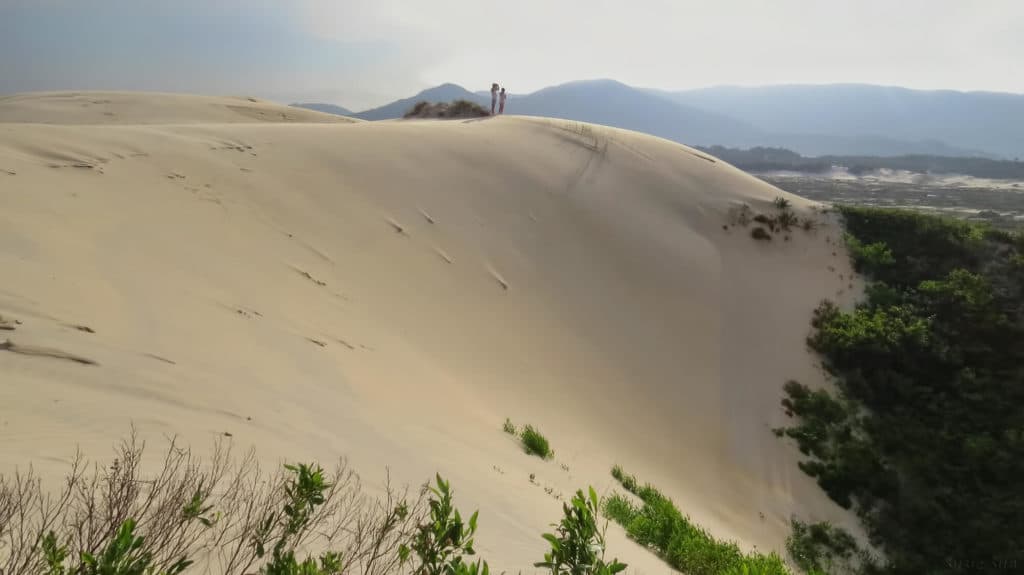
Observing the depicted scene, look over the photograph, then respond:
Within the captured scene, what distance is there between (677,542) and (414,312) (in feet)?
14.5

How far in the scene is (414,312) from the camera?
696cm

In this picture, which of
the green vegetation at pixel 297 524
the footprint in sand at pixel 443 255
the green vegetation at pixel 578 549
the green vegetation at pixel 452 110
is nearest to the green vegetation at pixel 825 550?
the green vegetation at pixel 578 549

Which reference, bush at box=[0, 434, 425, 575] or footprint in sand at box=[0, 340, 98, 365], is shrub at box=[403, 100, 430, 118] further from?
bush at box=[0, 434, 425, 575]

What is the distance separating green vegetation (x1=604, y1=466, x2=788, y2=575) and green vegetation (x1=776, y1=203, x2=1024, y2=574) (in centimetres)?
269

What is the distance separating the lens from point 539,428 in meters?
5.66

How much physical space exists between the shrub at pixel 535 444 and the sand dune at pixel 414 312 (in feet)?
0.62

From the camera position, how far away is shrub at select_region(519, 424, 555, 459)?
493 cm

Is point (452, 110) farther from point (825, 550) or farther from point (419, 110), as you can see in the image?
point (825, 550)

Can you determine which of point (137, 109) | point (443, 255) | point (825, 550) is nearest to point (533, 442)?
point (825, 550)

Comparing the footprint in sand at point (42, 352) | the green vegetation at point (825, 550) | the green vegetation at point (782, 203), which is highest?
the green vegetation at point (782, 203)

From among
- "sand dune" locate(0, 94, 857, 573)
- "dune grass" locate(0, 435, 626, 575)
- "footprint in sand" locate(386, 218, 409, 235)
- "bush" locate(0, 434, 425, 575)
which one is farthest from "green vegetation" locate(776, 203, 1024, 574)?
"footprint in sand" locate(386, 218, 409, 235)

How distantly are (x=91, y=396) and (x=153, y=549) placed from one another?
1723mm

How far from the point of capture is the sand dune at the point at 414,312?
3391mm

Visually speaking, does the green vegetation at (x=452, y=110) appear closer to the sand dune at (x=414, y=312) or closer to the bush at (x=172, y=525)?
the sand dune at (x=414, y=312)
